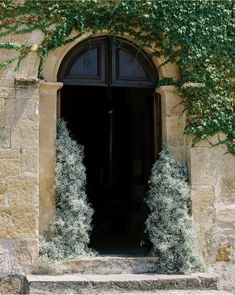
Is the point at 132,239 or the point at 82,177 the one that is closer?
the point at 82,177

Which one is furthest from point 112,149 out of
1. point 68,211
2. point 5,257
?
point 5,257

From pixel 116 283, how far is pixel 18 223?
1.29m

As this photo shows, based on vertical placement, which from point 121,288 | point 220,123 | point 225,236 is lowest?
point 121,288

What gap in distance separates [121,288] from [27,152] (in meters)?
1.83

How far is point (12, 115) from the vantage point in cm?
569

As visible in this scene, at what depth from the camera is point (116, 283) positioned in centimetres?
521

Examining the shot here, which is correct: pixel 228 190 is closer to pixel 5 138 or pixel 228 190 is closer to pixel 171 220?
pixel 171 220

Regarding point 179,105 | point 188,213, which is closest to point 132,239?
point 188,213

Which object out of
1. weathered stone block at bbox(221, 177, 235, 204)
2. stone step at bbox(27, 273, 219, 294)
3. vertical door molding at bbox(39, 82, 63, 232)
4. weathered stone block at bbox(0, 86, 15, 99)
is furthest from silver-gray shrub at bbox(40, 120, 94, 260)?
weathered stone block at bbox(221, 177, 235, 204)

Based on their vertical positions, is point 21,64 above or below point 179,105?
above

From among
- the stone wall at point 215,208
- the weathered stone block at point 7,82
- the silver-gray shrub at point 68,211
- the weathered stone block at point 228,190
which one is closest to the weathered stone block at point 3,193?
the silver-gray shrub at point 68,211

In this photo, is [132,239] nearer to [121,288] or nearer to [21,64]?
[121,288]

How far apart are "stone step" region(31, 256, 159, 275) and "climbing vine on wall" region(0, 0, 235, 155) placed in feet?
5.21

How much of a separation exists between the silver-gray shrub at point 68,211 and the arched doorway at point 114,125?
2.84ft
